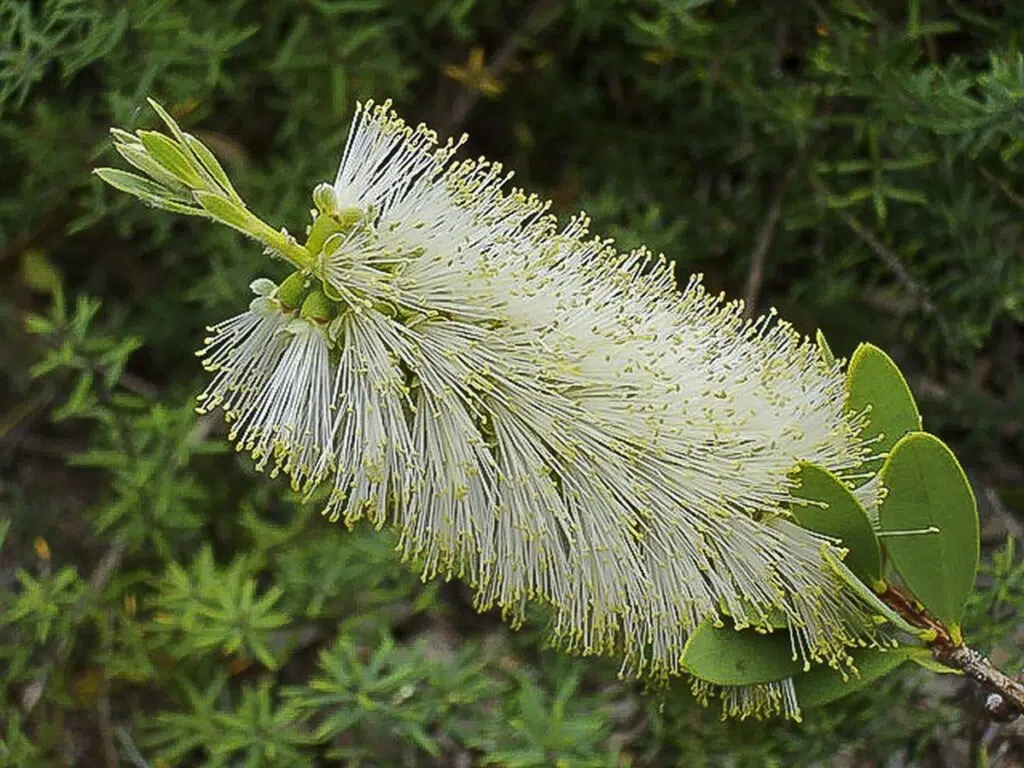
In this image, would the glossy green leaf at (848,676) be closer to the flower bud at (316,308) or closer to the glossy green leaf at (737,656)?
the glossy green leaf at (737,656)

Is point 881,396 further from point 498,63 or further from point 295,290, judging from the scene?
point 498,63

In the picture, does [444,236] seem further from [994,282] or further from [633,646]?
[994,282]

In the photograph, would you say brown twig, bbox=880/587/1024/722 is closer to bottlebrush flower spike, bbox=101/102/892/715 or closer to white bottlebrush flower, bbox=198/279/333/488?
bottlebrush flower spike, bbox=101/102/892/715

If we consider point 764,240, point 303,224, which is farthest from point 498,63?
point 764,240

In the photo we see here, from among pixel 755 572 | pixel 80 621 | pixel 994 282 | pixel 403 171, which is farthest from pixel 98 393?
pixel 994 282

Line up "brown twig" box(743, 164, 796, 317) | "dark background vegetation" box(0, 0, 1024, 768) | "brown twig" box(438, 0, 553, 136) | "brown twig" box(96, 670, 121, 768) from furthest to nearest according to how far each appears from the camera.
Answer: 1. "brown twig" box(438, 0, 553, 136)
2. "brown twig" box(96, 670, 121, 768)
3. "brown twig" box(743, 164, 796, 317)
4. "dark background vegetation" box(0, 0, 1024, 768)

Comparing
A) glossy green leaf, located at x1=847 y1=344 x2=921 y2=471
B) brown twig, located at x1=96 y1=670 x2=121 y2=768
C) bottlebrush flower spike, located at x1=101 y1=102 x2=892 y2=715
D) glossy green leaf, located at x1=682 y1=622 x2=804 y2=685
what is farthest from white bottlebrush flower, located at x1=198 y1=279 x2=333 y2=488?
brown twig, located at x1=96 y1=670 x2=121 y2=768

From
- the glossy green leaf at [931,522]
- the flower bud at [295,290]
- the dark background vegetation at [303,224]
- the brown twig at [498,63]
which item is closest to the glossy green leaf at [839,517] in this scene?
the glossy green leaf at [931,522]
